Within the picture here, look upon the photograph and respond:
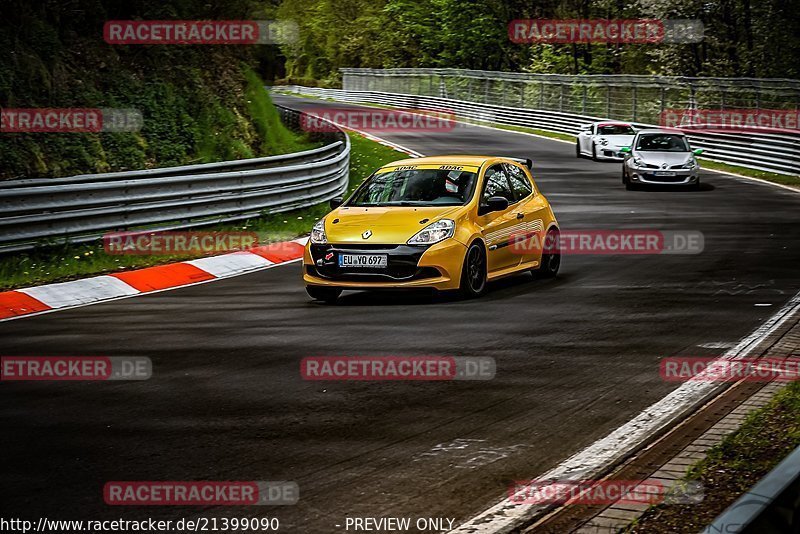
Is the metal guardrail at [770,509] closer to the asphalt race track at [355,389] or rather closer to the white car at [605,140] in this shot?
the asphalt race track at [355,389]

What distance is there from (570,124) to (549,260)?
35798 mm

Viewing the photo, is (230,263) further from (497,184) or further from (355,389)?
(355,389)

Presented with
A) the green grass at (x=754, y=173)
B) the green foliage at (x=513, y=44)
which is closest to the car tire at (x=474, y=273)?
the green grass at (x=754, y=173)

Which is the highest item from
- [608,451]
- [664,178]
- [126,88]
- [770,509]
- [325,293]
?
[770,509]

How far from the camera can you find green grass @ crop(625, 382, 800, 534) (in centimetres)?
514

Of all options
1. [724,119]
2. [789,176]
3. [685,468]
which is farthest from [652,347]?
[724,119]

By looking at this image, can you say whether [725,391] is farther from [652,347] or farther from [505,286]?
[505,286]

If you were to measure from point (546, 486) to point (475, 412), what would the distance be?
1.63 meters

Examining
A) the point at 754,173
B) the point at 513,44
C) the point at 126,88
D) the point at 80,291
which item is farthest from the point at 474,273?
the point at 513,44

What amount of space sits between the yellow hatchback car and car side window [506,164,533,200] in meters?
0.02

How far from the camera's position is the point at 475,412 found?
7375mm

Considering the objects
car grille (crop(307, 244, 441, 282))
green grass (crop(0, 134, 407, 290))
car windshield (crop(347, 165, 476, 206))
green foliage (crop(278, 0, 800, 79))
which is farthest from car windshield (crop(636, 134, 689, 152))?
green foliage (crop(278, 0, 800, 79))

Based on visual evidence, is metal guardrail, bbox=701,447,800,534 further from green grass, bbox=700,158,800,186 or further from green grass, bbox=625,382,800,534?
green grass, bbox=700,158,800,186

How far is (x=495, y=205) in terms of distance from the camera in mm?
13188
